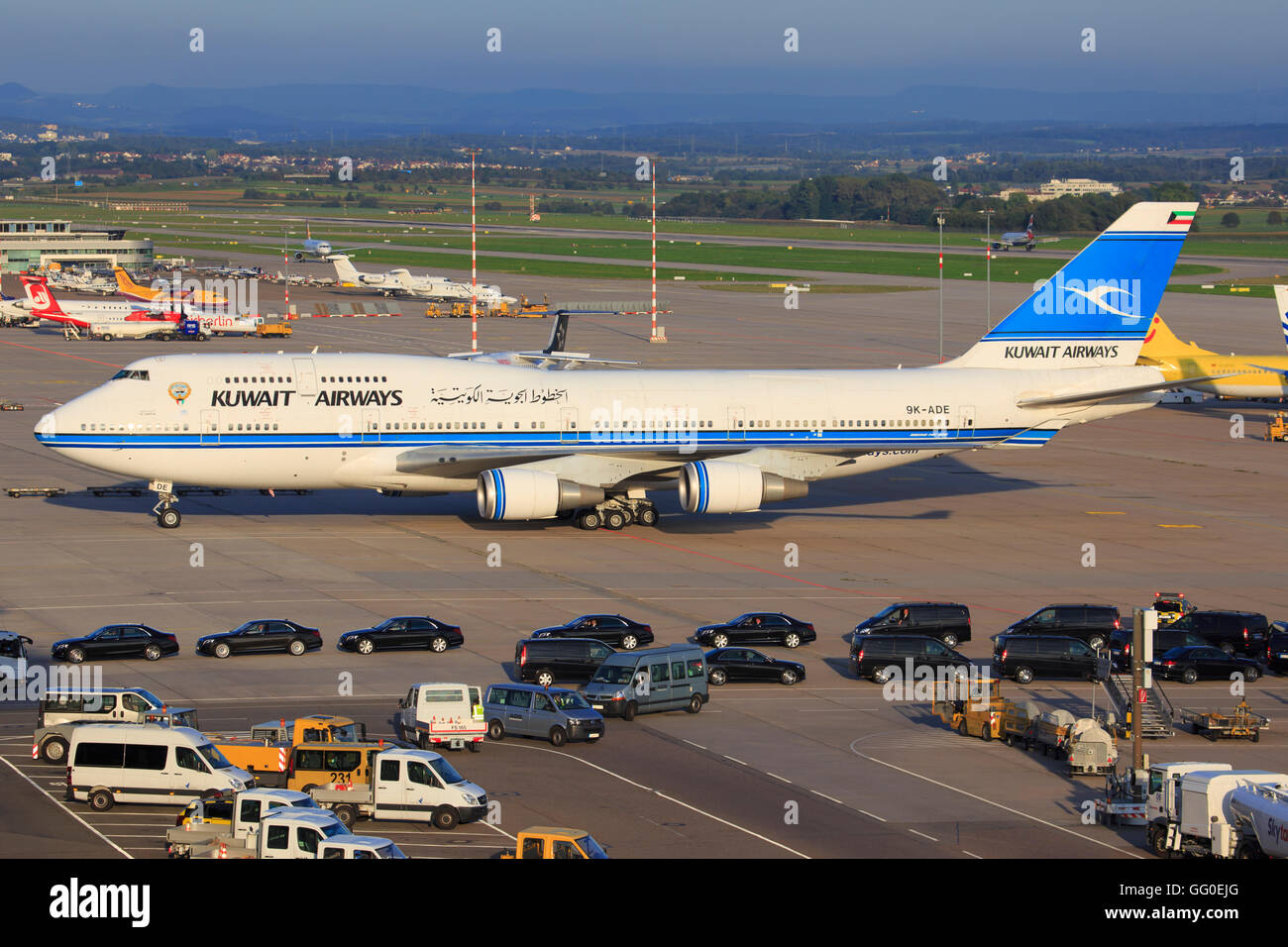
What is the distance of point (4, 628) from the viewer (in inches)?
1651

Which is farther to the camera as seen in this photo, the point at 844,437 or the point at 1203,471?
the point at 1203,471

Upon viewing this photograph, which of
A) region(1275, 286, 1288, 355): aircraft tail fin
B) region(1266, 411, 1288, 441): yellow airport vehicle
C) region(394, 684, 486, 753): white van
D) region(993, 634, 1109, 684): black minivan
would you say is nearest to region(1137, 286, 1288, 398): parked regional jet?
region(1275, 286, 1288, 355): aircraft tail fin

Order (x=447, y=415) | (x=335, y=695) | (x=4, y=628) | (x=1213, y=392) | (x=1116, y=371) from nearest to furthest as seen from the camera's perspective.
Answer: (x=335, y=695), (x=4, y=628), (x=447, y=415), (x=1116, y=371), (x=1213, y=392)

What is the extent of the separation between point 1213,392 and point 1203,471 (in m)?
21.5

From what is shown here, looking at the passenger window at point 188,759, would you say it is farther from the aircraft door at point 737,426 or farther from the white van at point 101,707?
the aircraft door at point 737,426

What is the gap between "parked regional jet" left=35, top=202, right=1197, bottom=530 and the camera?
5491cm

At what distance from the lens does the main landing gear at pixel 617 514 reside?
190ft

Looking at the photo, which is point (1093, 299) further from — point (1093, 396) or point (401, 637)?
point (401, 637)

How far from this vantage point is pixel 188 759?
2903 cm

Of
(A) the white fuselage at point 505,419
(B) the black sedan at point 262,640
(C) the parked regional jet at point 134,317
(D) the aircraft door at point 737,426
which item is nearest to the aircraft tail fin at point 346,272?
(C) the parked regional jet at point 134,317

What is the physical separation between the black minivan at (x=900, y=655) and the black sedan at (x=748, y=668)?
5.84 ft
